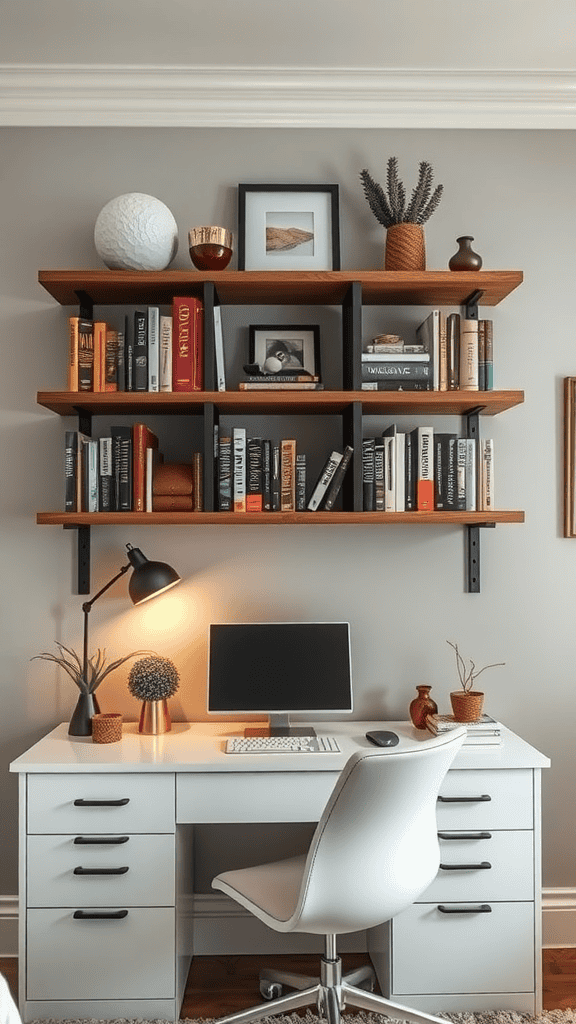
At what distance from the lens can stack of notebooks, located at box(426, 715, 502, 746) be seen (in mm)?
2453

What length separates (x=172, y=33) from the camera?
100 inches

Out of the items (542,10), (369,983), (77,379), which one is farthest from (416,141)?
(369,983)

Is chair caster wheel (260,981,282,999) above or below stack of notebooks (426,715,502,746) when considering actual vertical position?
below

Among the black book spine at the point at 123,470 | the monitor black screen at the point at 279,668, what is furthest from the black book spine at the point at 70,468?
the monitor black screen at the point at 279,668

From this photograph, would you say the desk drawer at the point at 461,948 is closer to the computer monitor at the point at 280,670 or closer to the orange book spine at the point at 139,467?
the computer monitor at the point at 280,670

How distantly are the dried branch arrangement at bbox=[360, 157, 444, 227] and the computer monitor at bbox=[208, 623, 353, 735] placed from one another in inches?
51.5

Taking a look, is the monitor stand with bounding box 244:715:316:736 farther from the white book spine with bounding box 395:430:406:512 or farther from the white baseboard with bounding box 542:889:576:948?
the white baseboard with bounding box 542:889:576:948

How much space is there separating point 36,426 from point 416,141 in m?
1.59

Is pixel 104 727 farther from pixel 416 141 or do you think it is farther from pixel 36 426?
pixel 416 141

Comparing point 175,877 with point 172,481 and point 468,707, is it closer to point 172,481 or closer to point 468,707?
point 468,707

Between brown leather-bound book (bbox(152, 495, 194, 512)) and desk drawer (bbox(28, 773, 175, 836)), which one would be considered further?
brown leather-bound book (bbox(152, 495, 194, 512))

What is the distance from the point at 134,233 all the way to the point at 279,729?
156 cm

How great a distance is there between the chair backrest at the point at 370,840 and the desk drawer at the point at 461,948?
40 cm

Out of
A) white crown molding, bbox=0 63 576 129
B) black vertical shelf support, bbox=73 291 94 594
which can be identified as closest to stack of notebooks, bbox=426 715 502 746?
black vertical shelf support, bbox=73 291 94 594
